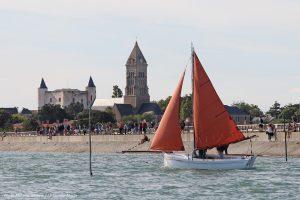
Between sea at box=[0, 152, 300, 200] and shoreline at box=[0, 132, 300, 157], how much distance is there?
1286cm

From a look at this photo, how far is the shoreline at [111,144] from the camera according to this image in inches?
3607

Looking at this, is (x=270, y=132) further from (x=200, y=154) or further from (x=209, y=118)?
(x=200, y=154)

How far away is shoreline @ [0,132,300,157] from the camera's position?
301 feet

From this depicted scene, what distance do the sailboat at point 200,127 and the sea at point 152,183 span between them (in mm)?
1503

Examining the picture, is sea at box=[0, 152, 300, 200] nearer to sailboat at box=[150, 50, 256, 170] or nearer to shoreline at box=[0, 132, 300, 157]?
sailboat at box=[150, 50, 256, 170]

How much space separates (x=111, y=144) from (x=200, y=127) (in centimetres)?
5540

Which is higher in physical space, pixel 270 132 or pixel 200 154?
pixel 270 132

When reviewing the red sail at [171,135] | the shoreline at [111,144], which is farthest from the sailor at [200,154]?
the shoreline at [111,144]

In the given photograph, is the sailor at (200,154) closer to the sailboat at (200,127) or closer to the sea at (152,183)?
the sailboat at (200,127)

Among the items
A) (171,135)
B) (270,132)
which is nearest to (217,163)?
(171,135)

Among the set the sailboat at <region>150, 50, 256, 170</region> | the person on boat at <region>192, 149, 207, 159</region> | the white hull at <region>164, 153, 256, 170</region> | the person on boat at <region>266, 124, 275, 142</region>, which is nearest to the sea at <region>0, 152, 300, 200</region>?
the white hull at <region>164, 153, 256, 170</region>

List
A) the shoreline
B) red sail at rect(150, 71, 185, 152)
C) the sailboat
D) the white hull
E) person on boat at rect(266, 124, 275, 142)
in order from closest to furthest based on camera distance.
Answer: the white hull
the sailboat
red sail at rect(150, 71, 185, 152)
the shoreline
person on boat at rect(266, 124, 275, 142)

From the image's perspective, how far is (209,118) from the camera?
7138 cm

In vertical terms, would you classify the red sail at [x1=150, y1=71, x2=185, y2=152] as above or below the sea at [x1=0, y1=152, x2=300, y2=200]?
above
